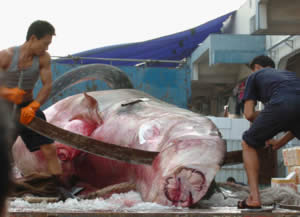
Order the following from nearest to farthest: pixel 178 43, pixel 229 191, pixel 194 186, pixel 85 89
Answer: pixel 194 186 → pixel 229 191 → pixel 85 89 → pixel 178 43

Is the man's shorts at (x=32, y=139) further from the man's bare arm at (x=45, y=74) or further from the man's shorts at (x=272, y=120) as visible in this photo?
the man's shorts at (x=272, y=120)

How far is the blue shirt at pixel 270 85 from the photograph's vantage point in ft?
11.3

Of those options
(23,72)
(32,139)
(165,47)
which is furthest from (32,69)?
(165,47)

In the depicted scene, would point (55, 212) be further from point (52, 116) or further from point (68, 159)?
point (52, 116)

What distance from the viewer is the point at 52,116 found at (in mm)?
5219

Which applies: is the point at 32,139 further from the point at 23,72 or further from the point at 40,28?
the point at 40,28

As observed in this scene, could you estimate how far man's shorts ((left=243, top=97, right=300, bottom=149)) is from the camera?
331 cm

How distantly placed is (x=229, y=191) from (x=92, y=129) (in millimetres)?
1440

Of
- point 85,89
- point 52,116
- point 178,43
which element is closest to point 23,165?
point 52,116

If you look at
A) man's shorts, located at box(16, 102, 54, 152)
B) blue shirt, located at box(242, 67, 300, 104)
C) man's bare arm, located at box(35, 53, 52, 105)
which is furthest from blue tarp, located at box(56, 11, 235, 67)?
blue shirt, located at box(242, 67, 300, 104)

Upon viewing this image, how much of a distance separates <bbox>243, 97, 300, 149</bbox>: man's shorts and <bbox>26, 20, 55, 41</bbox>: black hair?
1.89 meters

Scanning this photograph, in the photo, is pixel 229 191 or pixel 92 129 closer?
pixel 229 191

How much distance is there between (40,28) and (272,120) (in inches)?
80.5

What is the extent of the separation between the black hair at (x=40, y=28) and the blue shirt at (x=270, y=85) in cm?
173
